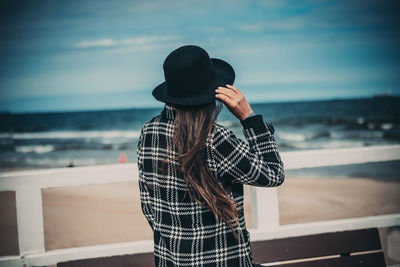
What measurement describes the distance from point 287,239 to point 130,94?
54.3 meters

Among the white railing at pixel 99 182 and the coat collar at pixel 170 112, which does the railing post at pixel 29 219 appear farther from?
the coat collar at pixel 170 112

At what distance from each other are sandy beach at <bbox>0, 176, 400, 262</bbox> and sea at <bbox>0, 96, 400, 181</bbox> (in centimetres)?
204

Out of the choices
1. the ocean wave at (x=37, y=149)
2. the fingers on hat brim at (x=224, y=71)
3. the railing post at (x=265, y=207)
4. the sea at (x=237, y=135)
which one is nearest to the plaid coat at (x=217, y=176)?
the fingers on hat brim at (x=224, y=71)

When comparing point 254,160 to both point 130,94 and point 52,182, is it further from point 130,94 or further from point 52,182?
point 130,94

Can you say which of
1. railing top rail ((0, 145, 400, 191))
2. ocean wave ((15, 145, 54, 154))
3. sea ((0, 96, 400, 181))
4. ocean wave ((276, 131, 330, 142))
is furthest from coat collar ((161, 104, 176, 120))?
ocean wave ((276, 131, 330, 142))

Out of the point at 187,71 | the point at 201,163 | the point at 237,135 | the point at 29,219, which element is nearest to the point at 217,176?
the point at 201,163

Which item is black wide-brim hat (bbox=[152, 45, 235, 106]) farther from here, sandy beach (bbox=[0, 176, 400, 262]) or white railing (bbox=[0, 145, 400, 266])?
sandy beach (bbox=[0, 176, 400, 262])

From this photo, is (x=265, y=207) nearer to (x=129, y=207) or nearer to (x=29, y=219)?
(x=29, y=219)

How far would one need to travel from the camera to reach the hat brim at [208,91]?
1.34 meters

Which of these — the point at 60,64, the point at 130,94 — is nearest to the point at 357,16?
the point at 130,94

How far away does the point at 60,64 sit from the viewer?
4869 centimetres

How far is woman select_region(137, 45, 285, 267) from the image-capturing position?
4.35ft

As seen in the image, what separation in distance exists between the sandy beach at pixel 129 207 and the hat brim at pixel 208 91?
4607 mm

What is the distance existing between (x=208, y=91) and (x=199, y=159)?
0.85 ft
